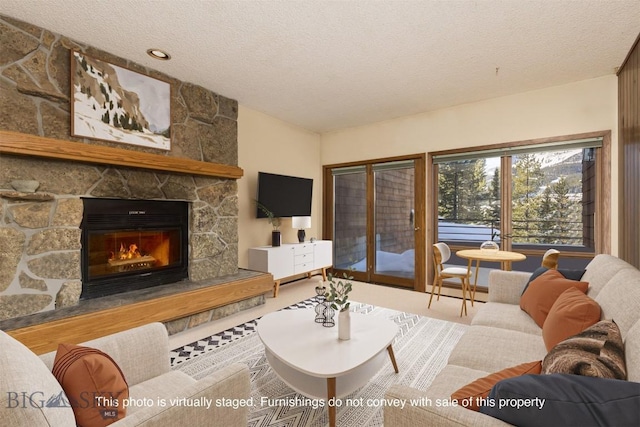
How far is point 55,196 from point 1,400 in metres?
2.41

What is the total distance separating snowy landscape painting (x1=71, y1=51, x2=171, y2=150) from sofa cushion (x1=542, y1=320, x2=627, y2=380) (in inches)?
140

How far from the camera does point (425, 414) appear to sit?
3.02 feet

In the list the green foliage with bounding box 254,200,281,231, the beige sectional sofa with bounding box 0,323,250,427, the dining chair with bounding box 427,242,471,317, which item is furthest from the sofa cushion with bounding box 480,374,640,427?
the green foliage with bounding box 254,200,281,231

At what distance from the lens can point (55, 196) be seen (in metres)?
2.47

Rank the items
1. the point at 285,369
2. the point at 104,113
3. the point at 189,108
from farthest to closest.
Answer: the point at 189,108 < the point at 104,113 < the point at 285,369

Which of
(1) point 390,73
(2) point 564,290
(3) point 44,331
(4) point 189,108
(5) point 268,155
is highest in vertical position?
(1) point 390,73

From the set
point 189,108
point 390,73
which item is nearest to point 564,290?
point 390,73

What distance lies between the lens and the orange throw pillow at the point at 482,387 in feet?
3.17

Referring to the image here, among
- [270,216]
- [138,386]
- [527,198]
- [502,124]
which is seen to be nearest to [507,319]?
[138,386]

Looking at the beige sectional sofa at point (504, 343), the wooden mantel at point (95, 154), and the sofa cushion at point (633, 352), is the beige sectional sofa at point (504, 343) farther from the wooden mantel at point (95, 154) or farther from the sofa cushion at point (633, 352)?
the wooden mantel at point (95, 154)

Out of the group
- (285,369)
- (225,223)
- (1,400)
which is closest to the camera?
(1,400)

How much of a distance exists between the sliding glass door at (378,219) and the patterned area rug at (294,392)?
157 centimetres

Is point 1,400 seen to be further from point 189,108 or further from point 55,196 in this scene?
point 189,108

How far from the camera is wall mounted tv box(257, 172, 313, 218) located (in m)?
4.32
